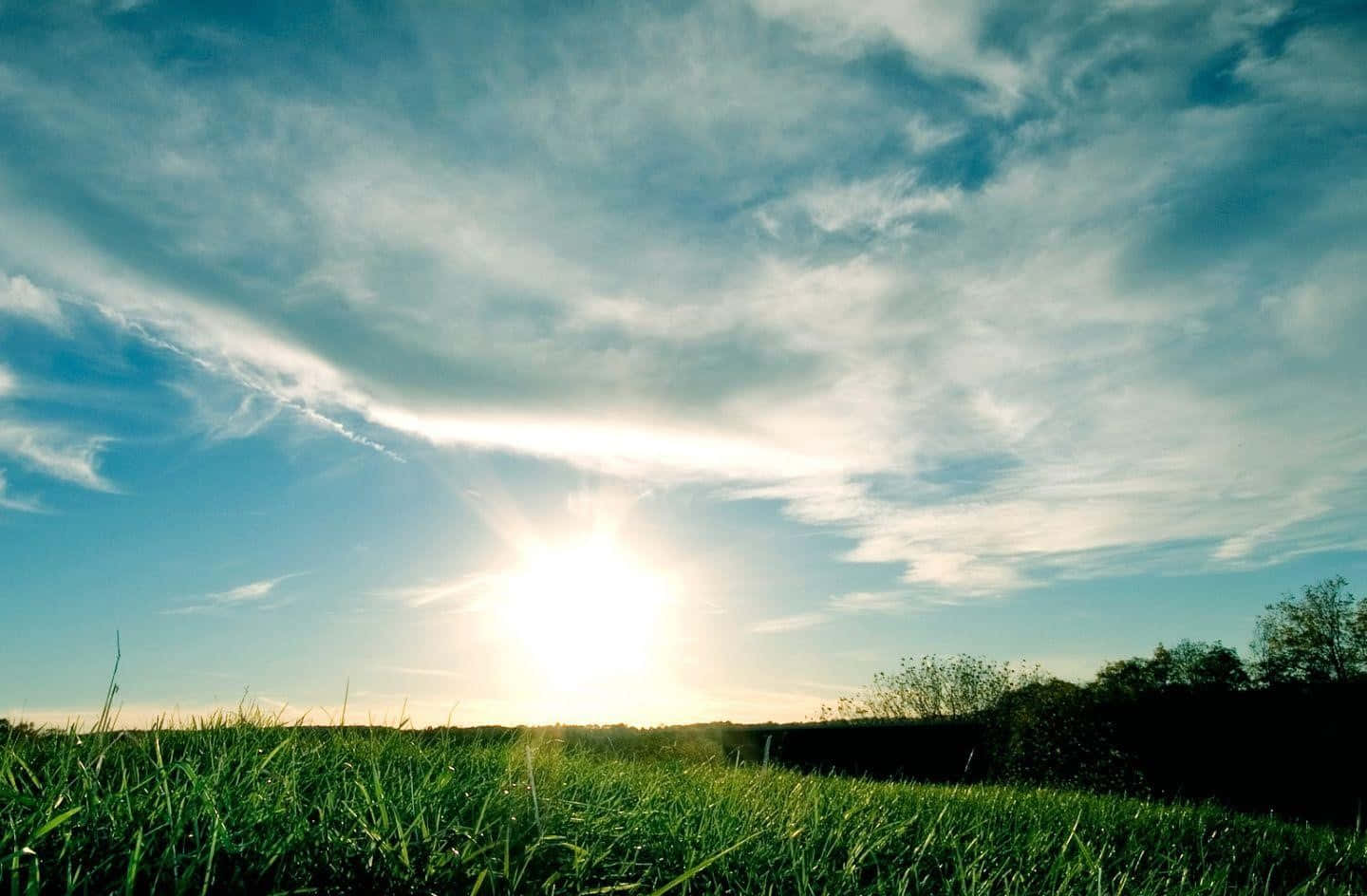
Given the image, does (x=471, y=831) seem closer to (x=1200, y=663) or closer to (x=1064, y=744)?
(x=1064, y=744)

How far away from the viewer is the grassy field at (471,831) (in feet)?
7.00

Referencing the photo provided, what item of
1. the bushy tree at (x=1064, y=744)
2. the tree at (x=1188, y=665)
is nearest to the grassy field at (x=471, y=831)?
the bushy tree at (x=1064, y=744)

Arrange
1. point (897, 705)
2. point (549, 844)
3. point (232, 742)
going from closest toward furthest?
1. point (549, 844)
2. point (232, 742)
3. point (897, 705)

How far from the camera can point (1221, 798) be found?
12.9 meters

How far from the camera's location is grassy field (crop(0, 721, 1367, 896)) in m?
2.13

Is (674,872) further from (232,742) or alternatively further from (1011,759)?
(1011,759)

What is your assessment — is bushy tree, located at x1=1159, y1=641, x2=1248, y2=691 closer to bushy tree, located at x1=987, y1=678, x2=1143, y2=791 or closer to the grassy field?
bushy tree, located at x1=987, y1=678, x2=1143, y2=791

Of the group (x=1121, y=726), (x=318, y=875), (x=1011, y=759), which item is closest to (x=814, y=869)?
(x=318, y=875)

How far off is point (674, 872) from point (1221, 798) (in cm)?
1368

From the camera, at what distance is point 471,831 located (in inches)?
111

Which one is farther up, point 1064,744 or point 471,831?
point 471,831

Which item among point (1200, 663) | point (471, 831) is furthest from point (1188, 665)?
point (471, 831)

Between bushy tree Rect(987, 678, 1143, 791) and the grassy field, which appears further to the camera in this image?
bushy tree Rect(987, 678, 1143, 791)

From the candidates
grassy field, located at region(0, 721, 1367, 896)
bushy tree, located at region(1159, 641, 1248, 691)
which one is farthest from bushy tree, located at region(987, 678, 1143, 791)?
bushy tree, located at region(1159, 641, 1248, 691)
